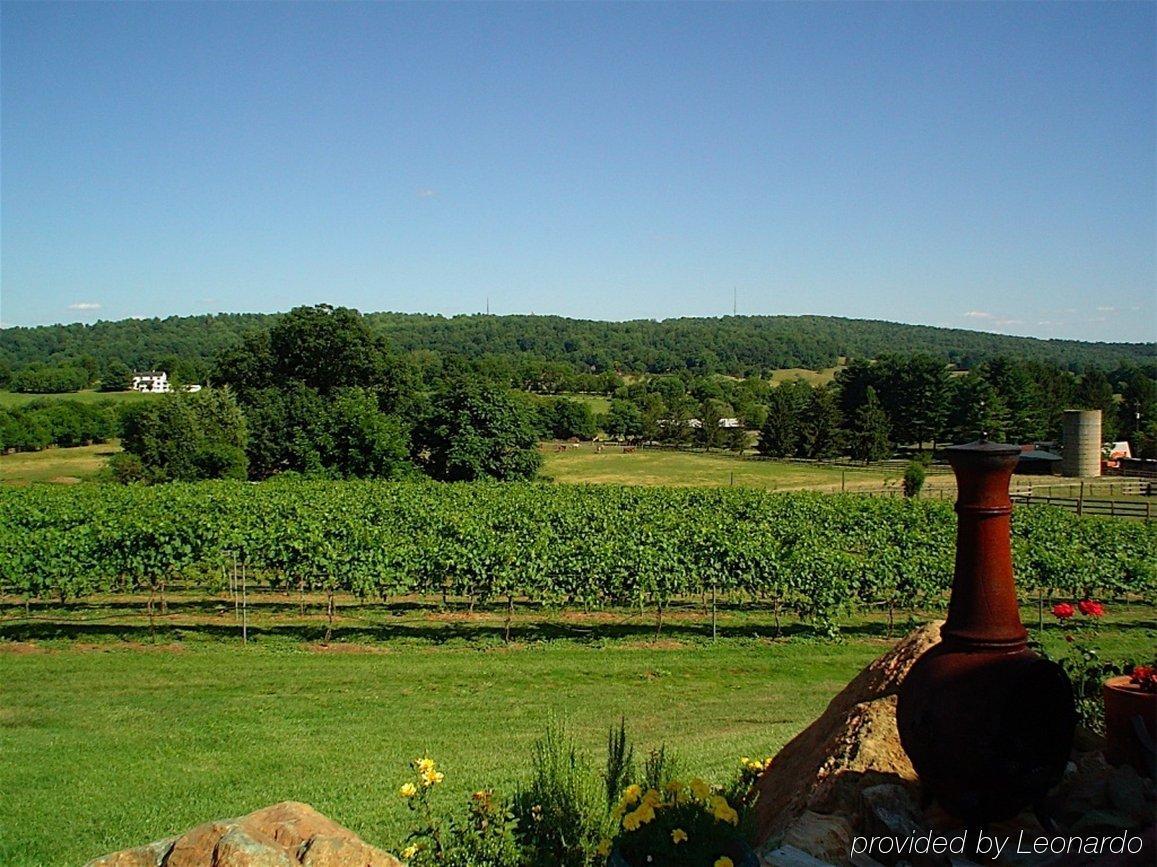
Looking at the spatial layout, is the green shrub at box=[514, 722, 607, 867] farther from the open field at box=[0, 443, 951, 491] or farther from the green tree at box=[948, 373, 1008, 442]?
the green tree at box=[948, 373, 1008, 442]

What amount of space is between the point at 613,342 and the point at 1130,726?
458ft

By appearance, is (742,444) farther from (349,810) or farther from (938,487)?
(349,810)

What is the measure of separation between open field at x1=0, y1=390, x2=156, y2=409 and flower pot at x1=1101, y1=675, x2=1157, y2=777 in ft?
243

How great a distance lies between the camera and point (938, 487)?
143 ft

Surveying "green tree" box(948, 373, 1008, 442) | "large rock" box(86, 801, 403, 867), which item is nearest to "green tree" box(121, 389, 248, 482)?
"large rock" box(86, 801, 403, 867)

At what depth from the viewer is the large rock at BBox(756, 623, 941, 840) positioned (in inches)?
187

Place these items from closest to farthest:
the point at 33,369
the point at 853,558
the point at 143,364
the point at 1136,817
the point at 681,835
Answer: the point at 681,835, the point at 1136,817, the point at 853,558, the point at 33,369, the point at 143,364

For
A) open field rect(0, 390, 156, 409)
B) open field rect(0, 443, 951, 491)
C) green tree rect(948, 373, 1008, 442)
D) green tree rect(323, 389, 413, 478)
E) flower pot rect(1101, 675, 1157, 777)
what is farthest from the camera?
open field rect(0, 390, 156, 409)

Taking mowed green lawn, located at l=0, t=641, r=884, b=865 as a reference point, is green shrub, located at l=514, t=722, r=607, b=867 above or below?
above

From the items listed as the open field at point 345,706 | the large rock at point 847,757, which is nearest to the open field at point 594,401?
the open field at point 345,706

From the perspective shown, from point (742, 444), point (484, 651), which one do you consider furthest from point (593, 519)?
point (742, 444)

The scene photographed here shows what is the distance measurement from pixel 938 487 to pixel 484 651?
34.7 metres

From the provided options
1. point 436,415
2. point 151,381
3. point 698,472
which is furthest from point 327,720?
point 151,381

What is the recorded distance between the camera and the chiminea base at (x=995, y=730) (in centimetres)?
384
